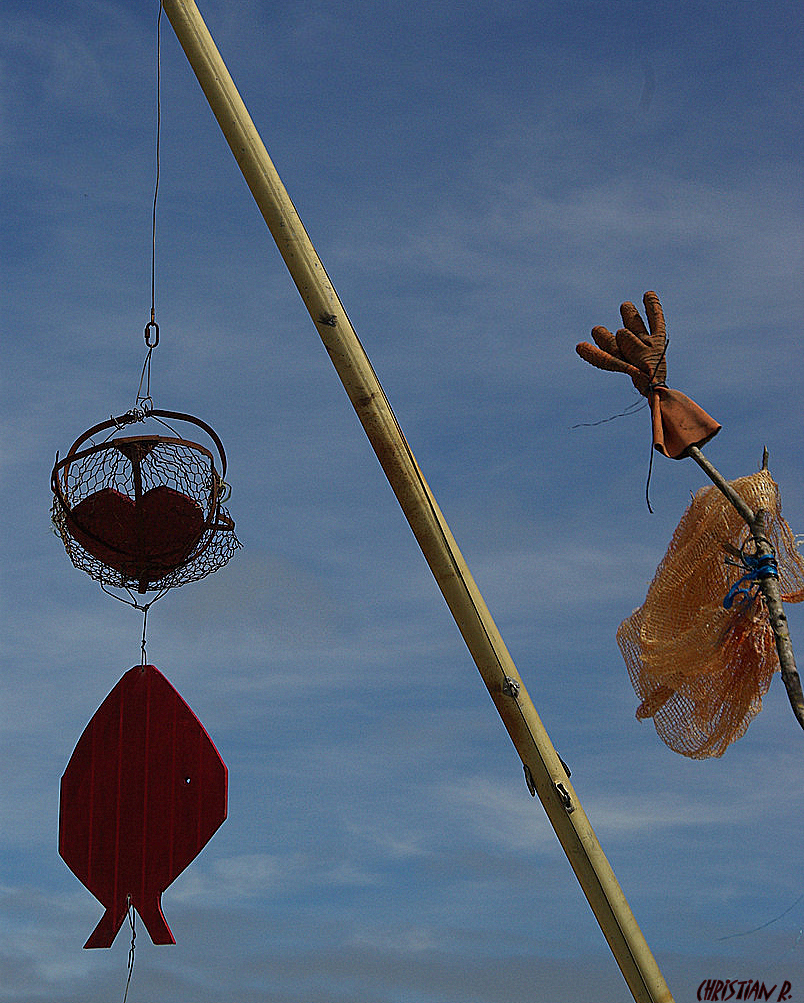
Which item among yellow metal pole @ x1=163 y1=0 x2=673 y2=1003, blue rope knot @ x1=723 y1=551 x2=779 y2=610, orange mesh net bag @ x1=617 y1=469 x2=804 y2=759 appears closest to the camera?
yellow metal pole @ x1=163 y1=0 x2=673 y2=1003

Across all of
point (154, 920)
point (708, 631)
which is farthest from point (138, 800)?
point (708, 631)

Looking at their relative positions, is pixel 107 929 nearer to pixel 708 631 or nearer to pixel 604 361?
pixel 708 631

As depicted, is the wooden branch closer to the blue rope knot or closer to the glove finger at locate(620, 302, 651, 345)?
the blue rope knot

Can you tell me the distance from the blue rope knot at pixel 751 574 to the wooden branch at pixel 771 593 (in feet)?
0.04

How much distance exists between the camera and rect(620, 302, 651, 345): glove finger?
3.43m

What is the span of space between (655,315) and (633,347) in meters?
0.12

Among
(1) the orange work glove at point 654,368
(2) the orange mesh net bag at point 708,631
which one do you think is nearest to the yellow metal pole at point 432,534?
(2) the orange mesh net bag at point 708,631

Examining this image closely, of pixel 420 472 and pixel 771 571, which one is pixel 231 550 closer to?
pixel 420 472

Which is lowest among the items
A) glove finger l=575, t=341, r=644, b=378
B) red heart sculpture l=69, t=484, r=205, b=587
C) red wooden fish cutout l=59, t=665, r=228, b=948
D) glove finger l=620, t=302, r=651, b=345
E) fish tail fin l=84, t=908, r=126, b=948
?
fish tail fin l=84, t=908, r=126, b=948

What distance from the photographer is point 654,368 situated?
337 centimetres

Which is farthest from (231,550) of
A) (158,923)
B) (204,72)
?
(204,72)

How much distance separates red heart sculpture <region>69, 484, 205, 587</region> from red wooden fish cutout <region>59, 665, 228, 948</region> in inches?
17.5

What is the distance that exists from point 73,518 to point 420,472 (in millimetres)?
1124

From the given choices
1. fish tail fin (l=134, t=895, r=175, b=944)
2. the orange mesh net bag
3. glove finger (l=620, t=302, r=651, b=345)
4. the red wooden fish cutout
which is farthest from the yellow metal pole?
fish tail fin (l=134, t=895, r=175, b=944)
